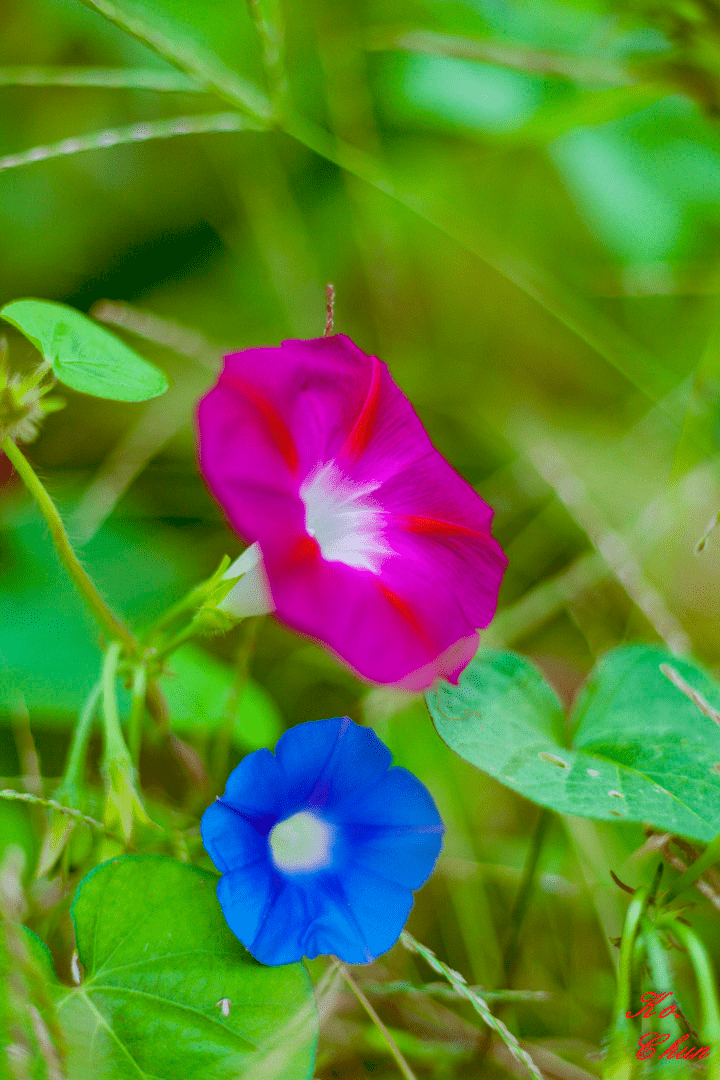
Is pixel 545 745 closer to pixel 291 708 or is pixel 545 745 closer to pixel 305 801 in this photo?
pixel 305 801

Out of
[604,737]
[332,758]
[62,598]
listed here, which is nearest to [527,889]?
[604,737]

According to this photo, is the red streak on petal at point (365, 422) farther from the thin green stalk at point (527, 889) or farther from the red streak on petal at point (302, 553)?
the thin green stalk at point (527, 889)

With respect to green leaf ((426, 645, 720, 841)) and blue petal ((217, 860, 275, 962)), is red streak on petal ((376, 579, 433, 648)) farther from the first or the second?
blue petal ((217, 860, 275, 962))

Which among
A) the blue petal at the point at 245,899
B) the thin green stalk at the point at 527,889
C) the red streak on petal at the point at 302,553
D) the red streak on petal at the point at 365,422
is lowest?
the thin green stalk at the point at 527,889

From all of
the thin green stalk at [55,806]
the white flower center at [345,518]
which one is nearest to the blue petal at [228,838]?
the thin green stalk at [55,806]

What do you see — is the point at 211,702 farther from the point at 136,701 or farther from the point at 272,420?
the point at 272,420

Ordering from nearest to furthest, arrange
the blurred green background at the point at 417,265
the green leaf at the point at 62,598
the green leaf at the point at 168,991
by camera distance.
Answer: the green leaf at the point at 168,991 < the green leaf at the point at 62,598 < the blurred green background at the point at 417,265

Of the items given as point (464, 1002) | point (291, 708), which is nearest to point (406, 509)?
point (464, 1002)
